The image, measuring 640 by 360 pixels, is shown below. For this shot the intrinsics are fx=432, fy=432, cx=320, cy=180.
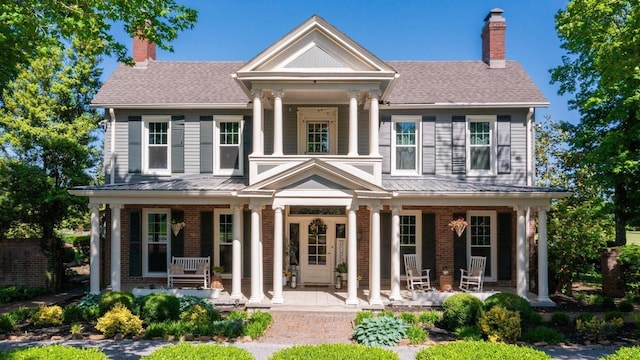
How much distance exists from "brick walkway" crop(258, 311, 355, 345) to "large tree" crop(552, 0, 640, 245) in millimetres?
9544

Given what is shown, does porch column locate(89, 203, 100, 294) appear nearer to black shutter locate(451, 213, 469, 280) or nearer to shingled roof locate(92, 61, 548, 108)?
shingled roof locate(92, 61, 548, 108)

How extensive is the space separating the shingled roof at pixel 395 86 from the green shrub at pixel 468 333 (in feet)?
28.0

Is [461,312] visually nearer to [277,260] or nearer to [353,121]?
[277,260]

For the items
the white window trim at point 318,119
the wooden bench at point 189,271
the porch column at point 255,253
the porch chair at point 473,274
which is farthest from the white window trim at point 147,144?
the porch chair at point 473,274

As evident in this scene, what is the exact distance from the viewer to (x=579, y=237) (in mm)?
15172

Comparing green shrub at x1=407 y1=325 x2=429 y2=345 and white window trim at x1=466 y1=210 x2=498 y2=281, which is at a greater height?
white window trim at x1=466 y1=210 x2=498 y2=281

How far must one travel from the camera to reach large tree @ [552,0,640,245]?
11.0 meters

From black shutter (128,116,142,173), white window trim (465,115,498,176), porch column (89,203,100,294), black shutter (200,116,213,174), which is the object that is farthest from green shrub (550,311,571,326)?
black shutter (128,116,142,173)

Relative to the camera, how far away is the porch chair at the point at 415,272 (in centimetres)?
1502

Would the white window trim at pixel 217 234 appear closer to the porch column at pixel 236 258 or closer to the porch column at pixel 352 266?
the porch column at pixel 236 258

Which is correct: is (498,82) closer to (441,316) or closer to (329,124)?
(329,124)

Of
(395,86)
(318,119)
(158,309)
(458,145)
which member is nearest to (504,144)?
(458,145)

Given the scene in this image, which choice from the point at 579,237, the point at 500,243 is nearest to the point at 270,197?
the point at 500,243

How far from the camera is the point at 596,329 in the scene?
1021cm
